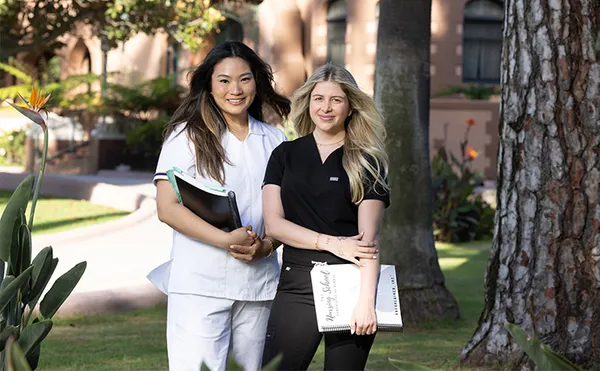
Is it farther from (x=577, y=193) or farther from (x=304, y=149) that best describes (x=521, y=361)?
(x=304, y=149)

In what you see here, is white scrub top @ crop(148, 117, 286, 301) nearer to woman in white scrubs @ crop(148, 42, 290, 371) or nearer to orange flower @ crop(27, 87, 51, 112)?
woman in white scrubs @ crop(148, 42, 290, 371)

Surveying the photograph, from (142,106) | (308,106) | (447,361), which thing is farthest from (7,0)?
(308,106)

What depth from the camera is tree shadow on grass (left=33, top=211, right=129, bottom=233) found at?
15363 mm

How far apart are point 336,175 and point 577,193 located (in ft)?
7.53

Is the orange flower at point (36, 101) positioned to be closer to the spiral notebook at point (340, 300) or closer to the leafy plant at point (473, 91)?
the spiral notebook at point (340, 300)

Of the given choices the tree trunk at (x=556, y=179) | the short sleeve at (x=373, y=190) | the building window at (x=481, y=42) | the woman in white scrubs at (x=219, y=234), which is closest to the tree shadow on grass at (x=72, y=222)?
the tree trunk at (x=556, y=179)

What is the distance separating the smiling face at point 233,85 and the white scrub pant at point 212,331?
778 mm

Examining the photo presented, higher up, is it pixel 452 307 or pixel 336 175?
pixel 336 175

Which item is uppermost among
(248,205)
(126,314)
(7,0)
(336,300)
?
(7,0)

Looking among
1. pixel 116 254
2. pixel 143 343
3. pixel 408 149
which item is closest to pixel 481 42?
pixel 116 254

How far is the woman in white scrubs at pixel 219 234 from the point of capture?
434cm

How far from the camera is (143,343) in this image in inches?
316

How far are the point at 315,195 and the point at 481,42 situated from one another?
23.3 meters

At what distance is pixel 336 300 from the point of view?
4.13 m
